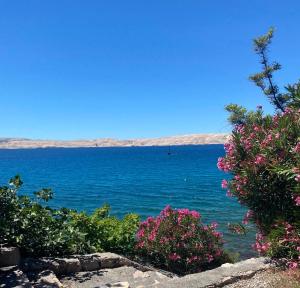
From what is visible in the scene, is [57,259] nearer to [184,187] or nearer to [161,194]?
[161,194]

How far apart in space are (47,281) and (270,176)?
4.39m

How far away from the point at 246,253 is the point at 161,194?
22.5 meters

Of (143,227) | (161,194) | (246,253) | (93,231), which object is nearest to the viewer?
(93,231)

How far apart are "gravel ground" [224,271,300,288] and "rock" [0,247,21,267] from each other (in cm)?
388

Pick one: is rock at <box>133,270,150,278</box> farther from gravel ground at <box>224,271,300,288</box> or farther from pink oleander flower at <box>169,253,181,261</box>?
gravel ground at <box>224,271,300,288</box>

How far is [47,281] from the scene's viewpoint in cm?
725

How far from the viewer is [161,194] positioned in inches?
1490

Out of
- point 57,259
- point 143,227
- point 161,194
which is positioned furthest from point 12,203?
point 161,194

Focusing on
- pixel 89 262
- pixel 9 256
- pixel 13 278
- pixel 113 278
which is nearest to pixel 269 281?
pixel 113 278

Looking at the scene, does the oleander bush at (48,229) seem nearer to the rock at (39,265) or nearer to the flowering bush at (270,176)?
the rock at (39,265)

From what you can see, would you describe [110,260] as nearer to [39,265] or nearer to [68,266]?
[68,266]

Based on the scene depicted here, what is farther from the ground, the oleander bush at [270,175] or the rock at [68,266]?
the oleander bush at [270,175]

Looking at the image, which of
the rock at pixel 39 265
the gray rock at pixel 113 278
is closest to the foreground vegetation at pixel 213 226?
the rock at pixel 39 265

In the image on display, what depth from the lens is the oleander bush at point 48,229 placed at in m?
8.43
